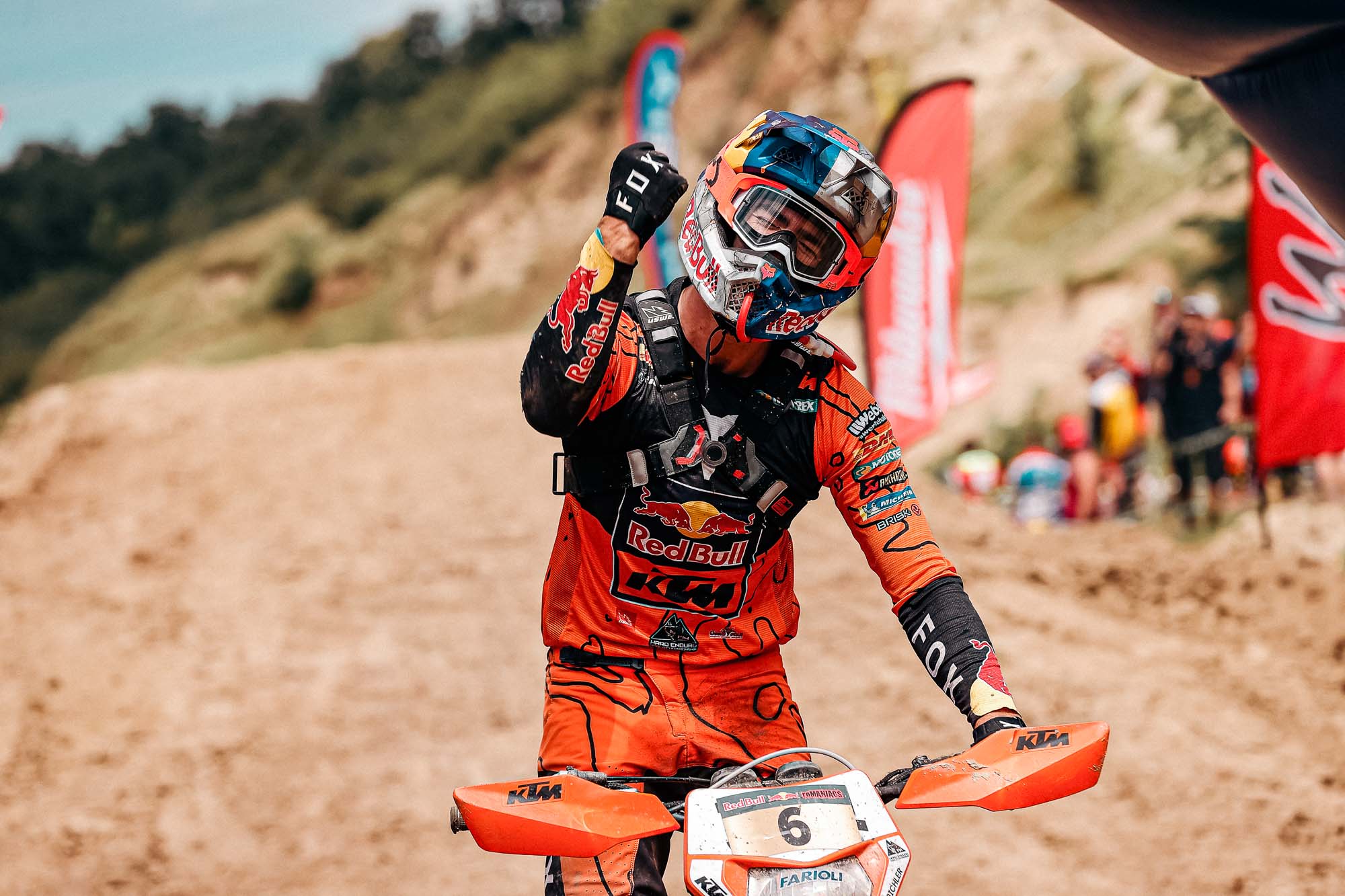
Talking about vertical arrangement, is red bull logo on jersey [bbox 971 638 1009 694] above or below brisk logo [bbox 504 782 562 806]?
above

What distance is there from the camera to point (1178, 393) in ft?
37.8

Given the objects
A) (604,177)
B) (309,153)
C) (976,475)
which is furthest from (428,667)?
(309,153)

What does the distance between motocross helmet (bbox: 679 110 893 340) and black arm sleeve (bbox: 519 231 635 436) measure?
34cm

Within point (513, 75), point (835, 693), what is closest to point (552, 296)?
point (513, 75)

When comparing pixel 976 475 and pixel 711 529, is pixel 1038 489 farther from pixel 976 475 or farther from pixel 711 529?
pixel 711 529

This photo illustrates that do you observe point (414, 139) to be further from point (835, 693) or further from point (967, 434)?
point (835, 693)

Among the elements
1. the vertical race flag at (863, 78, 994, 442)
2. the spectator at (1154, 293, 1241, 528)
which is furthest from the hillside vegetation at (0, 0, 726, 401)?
the spectator at (1154, 293, 1241, 528)

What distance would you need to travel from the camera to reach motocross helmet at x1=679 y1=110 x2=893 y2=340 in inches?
121

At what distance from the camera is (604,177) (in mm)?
31359

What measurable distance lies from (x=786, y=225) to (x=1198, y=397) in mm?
9557

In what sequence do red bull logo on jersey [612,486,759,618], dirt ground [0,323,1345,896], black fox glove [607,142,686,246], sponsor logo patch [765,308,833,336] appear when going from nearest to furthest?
1. black fox glove [607,142,686,246]
2. sponsor logo patch [765,308,833,336]
3. red bull logo on jersey [612,486,759,618]
4. dirt ground [0,323,1345,896]

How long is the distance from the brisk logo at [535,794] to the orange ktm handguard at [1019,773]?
2.37 ft

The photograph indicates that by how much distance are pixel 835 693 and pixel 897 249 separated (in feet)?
20.8

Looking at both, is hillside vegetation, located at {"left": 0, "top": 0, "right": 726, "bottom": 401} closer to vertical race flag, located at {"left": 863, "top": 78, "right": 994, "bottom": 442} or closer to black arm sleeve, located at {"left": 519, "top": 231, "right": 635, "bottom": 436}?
vertical race flag, located at {"left": 863, "top": 78, "right": 994, "bottom": 442}
